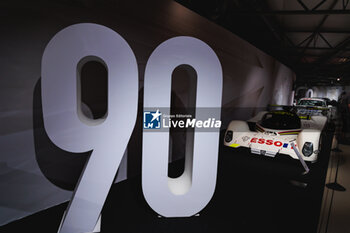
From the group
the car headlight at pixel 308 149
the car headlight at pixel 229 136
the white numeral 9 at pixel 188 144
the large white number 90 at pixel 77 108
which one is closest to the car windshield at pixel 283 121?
the car headlight at pixel 308 149

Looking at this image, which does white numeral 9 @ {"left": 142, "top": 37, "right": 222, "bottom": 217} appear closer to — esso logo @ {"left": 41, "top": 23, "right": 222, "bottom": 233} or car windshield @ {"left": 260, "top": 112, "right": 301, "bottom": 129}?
esso logo @ {"left": 41, "top": 23, "right": 222, "bottom": 233}

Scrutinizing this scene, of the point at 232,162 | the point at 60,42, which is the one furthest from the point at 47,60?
the point at 232,162

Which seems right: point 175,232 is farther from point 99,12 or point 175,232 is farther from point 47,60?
point 99,12

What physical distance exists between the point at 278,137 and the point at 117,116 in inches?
119

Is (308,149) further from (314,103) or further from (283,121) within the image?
(314,103)

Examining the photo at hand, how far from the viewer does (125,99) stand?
1933 millimetres

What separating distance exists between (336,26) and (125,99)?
8997mm

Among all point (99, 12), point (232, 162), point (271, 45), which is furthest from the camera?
point (271, 45)

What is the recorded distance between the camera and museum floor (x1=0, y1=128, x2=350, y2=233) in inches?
82.5

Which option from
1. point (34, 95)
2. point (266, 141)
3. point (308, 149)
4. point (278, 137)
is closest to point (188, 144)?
point (34, 95)

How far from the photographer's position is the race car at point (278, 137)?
3562mm

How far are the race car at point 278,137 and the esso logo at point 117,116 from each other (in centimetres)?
195

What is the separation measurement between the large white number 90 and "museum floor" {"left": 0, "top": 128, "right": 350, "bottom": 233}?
373 millimetres

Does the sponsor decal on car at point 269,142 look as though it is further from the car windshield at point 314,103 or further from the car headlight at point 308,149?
the car windshield at point 314,103
